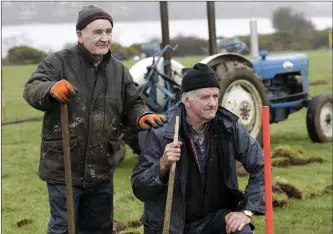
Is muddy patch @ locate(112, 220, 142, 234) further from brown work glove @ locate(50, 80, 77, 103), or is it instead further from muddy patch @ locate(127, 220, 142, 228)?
brown work glove @ locate(50, 80, 77, 103)

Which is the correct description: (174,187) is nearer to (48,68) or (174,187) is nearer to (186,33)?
(48,68)

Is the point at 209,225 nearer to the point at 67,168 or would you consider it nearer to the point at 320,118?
the point at 67,168

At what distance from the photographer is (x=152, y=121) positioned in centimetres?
380

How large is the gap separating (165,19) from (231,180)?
170 inches

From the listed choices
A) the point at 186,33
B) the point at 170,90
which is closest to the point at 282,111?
the point at 170,90

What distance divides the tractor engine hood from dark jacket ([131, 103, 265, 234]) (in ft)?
18.8

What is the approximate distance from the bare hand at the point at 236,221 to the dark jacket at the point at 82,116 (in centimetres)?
78

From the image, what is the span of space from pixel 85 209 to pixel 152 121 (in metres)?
0.73

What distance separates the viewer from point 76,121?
12.6 feet

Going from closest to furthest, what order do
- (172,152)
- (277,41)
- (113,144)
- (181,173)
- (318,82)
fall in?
(172,152) < (181,173) < (113,144) < (318,82) < (277,41)

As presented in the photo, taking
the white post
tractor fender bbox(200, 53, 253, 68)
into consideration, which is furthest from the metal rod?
the white post

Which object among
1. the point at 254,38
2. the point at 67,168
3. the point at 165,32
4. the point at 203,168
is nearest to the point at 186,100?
the point at 203,168

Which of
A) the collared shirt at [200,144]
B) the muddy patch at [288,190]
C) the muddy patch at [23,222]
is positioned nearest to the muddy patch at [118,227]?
the muddy patch at [23,222]

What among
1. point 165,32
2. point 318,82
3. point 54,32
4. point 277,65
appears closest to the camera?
point 165,32
